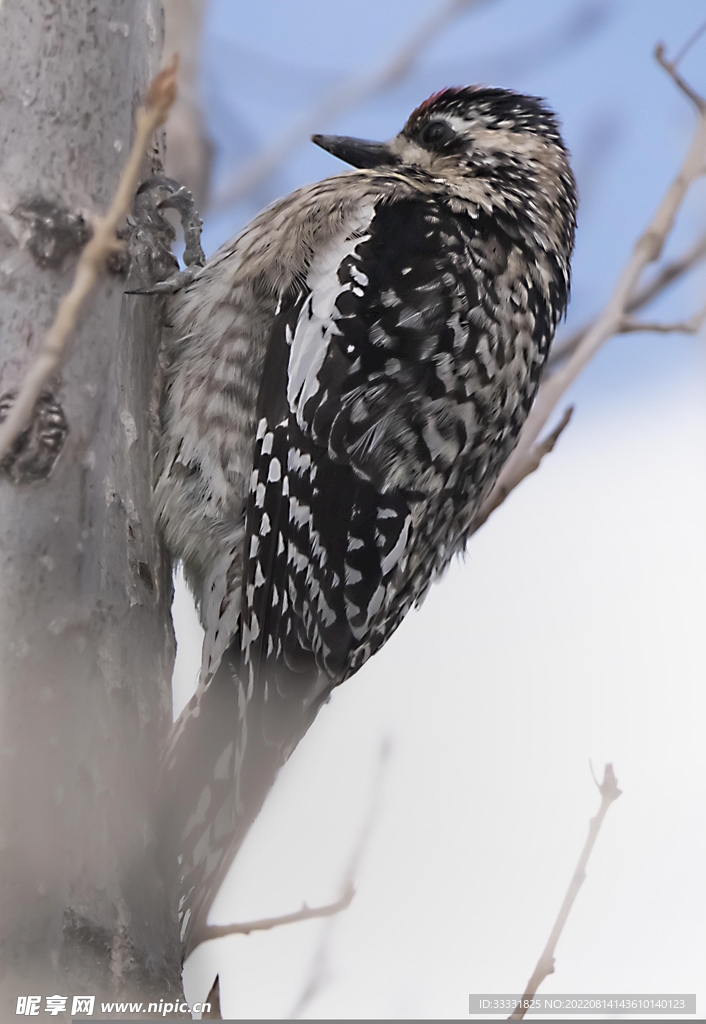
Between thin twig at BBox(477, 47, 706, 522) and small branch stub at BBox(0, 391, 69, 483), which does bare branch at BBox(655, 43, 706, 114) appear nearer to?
thin twig at BBox(477, 47, 706, 522)

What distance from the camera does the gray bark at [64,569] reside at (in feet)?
4.37

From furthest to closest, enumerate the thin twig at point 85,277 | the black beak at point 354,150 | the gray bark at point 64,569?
the black beak at point 354,150, the gray bark at point 64,569, the thin twig at point 85,277

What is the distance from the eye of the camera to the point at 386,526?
2291 mm

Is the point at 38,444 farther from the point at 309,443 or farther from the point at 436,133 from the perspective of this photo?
the point at 436,133

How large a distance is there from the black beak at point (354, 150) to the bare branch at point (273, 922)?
1.90m

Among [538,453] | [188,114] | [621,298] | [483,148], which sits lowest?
[538,453]

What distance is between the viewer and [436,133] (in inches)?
116

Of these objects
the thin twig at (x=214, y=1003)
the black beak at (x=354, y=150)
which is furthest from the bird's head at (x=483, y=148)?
the thin twig at (x=214, y=1003)

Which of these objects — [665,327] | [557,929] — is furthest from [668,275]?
[557,929]

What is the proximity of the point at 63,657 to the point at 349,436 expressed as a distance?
1035 millimetres

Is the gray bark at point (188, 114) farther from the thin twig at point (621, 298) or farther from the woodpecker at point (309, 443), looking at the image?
the thin twig at point (621, 298)

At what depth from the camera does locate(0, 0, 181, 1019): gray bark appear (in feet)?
4.37

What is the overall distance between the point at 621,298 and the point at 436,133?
3.97 feet

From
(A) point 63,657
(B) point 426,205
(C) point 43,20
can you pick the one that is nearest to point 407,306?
(B) point 426,205
